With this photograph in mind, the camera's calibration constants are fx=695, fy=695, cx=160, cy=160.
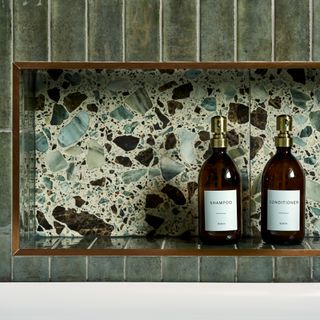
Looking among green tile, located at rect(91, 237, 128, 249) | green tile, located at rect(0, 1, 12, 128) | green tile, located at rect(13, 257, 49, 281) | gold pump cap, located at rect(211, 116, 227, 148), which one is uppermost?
green tile, located at rect(0, 1, 12, 128)

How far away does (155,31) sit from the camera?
118cm

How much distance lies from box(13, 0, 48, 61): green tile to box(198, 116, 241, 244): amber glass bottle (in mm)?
333

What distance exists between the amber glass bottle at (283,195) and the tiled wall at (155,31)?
0.22ft

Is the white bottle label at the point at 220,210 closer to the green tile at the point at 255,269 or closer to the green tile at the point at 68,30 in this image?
the green tile at the point at 255,269

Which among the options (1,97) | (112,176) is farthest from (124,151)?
(1,97)

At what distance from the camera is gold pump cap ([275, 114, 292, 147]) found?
4.09 feet

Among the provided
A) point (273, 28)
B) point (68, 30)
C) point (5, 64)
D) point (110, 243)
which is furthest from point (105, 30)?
point (110, 243)

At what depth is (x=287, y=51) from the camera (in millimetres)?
1179

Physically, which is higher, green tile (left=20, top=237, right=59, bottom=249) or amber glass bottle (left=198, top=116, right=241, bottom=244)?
amber glass bottle (left=198, top=116, right=241, bottom=244)

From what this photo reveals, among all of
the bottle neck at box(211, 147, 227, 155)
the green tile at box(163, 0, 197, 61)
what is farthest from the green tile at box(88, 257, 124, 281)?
the green tile at box(163, 0, 197, 61)

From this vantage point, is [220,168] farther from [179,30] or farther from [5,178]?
[5,178]

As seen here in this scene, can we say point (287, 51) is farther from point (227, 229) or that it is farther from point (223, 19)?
point (227, 229)

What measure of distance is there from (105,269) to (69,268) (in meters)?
0.06

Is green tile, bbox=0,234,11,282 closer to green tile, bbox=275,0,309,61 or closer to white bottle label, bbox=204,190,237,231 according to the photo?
white bottle label, bbox=204,190,237,231
